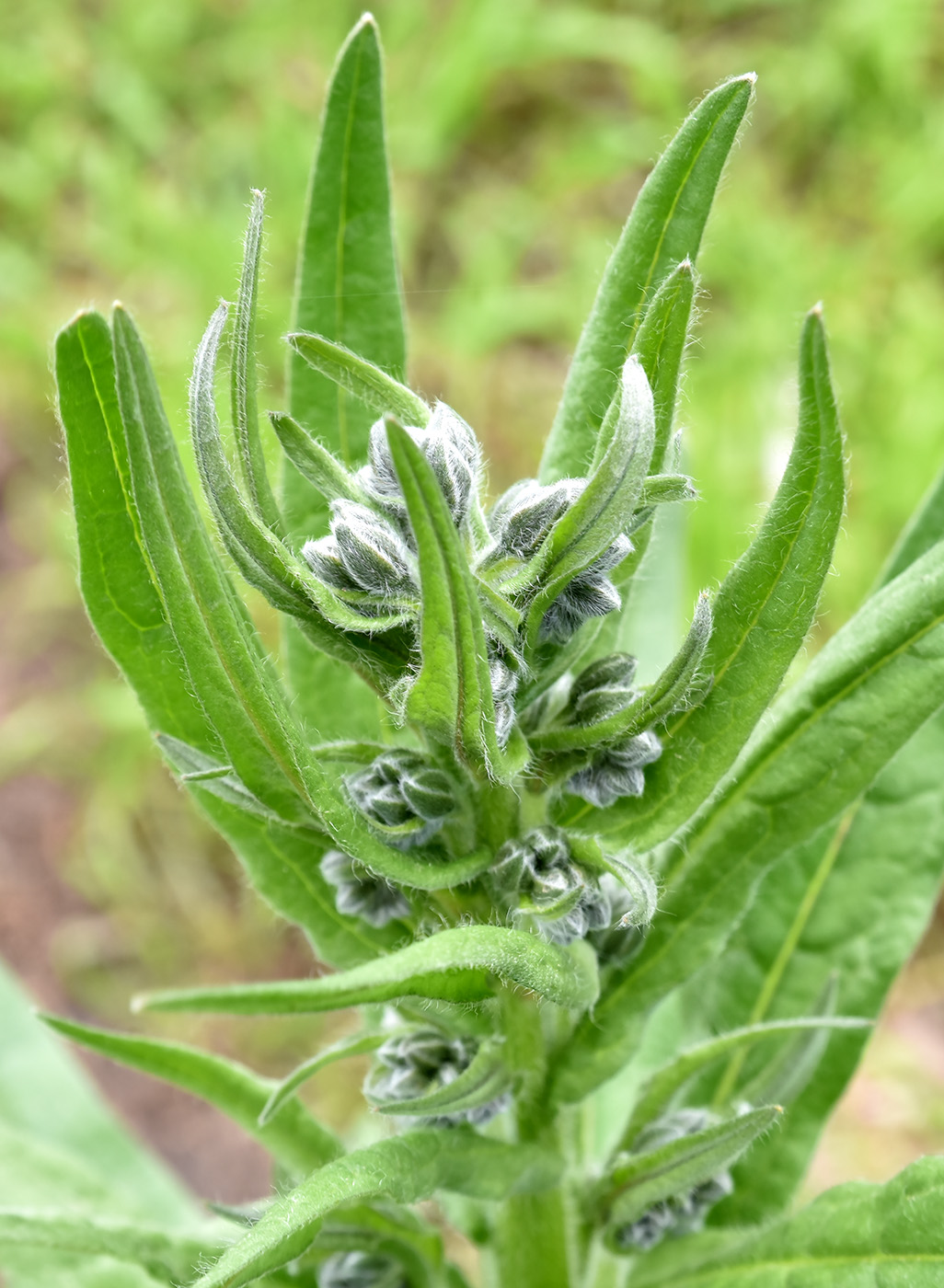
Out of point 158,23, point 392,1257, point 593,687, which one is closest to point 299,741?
point 593,687

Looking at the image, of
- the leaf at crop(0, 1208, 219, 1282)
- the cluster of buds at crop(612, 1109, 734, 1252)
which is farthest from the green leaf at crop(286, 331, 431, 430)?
the leaf at crop(0, 1208, 219, 1282)

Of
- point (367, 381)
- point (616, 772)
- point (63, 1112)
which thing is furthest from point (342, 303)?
point (63, 1112)

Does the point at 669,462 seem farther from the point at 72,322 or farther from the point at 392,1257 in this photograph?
the point at 392,1257

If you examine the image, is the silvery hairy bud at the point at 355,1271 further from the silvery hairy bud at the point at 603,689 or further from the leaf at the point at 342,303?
the silvery hairy bud at the point at 603,689

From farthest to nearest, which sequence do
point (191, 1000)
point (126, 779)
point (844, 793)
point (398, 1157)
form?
point (126, 779) < point (844, 793) < point (398, 1157) < point (191, 1000)

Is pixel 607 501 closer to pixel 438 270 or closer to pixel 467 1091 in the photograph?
pixel 467 1091

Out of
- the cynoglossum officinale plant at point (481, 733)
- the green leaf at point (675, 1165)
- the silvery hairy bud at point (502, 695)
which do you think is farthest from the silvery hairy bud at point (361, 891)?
the green leaf at point (675, 1165)

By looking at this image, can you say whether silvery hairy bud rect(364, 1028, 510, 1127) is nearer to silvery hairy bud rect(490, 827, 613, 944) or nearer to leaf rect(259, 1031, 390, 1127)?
leaf rect(259, 1031, 390, 1127)
